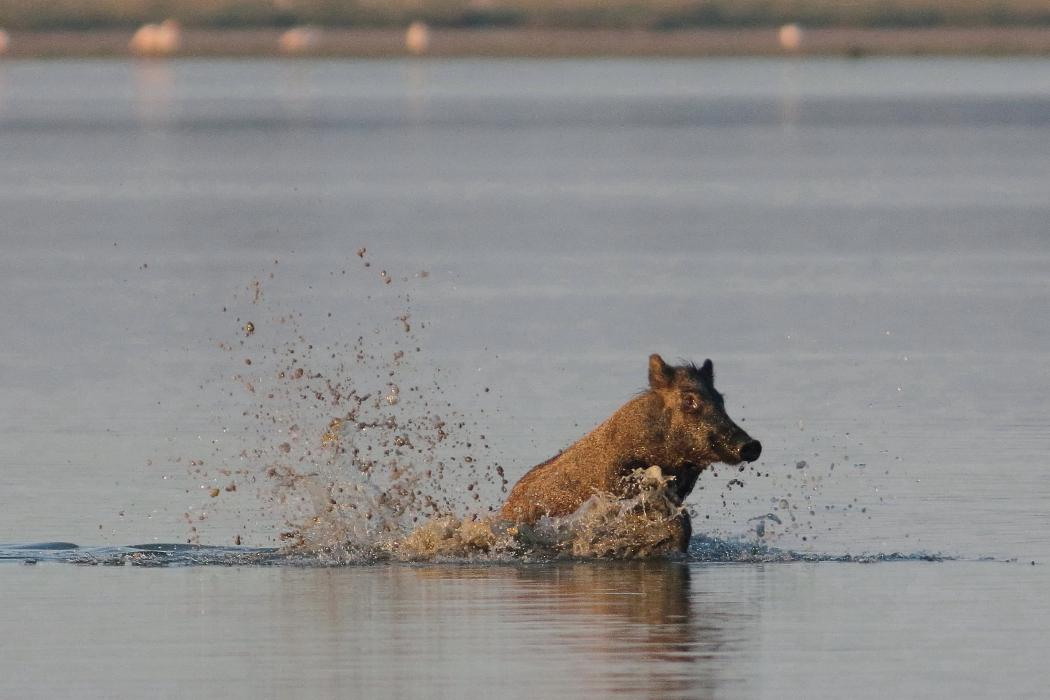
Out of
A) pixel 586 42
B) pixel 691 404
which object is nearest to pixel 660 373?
pixel 691 404

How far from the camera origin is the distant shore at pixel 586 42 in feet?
571

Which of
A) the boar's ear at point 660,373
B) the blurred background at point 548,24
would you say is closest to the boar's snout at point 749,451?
the boar's ear at point 660,373

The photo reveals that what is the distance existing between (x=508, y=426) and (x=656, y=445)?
4429 millimetres

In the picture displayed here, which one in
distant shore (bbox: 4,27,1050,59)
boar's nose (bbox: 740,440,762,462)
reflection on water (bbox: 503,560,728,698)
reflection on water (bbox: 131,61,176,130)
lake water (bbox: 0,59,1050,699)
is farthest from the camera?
distant shore (bbox: 4,27,1050,59)

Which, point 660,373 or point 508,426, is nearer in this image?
point 660,373

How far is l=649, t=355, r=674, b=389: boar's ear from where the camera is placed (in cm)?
1577

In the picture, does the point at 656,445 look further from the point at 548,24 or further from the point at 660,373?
the point at 548,24

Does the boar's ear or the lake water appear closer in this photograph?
the lake water

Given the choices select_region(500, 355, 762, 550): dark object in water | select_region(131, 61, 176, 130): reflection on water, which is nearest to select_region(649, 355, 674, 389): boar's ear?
select_region(500, 355, 762, 550): dark object in water

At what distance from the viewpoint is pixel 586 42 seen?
606 ft

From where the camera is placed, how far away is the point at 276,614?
14.0 m

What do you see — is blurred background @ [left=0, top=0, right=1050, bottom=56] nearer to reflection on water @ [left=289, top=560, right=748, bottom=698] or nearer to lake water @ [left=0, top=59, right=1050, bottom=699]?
lake water @ [left=0, top=59, right=1050, bottom=699]

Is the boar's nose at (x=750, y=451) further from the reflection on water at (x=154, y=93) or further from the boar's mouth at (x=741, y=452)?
the reflection on water at (x=154, y=93)

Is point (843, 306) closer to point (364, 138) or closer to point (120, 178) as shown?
point (120, 178)
